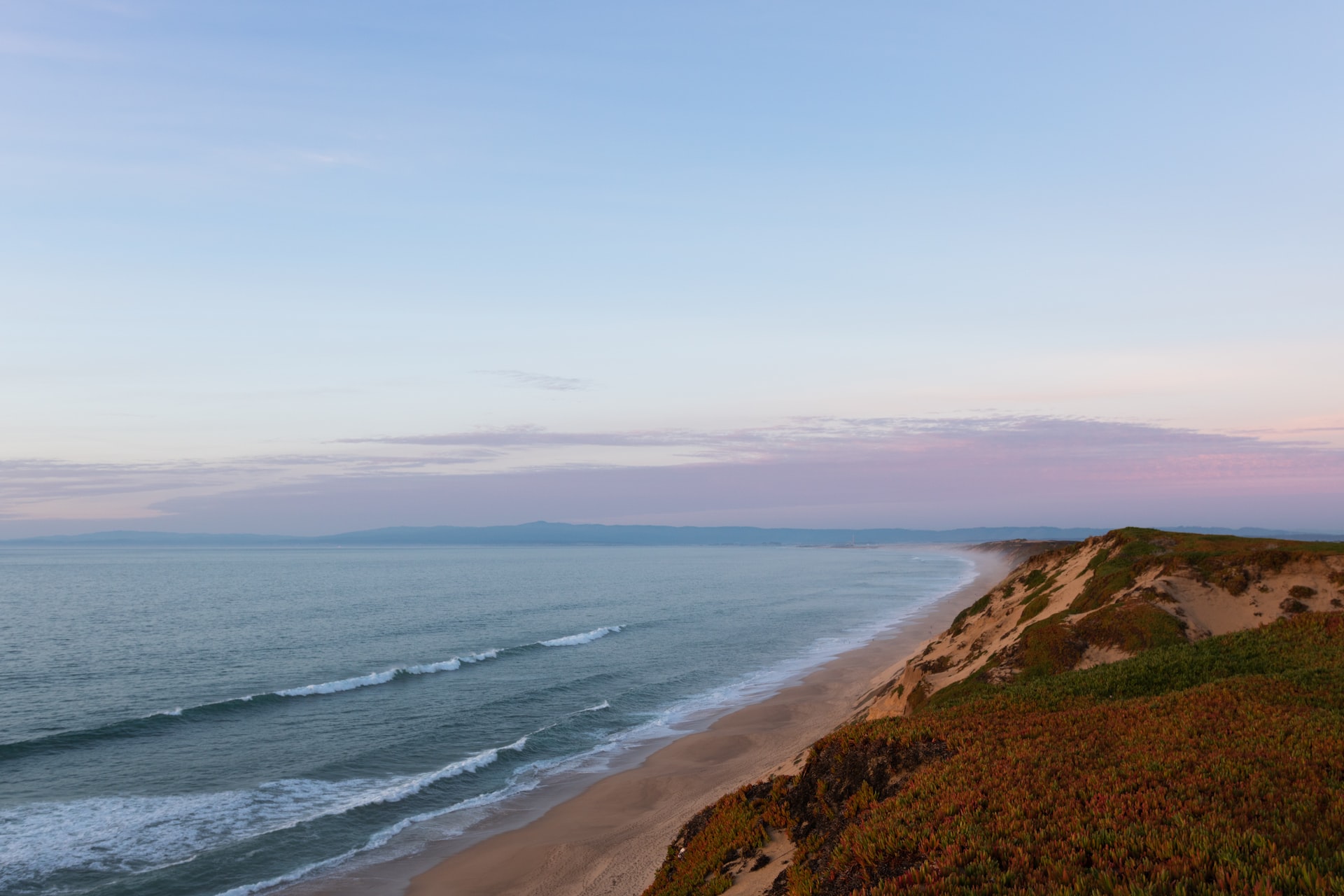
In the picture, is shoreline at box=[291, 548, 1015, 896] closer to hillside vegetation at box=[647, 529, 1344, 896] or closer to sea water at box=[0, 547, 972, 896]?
sea water at box=[0, 547, 972, 896]

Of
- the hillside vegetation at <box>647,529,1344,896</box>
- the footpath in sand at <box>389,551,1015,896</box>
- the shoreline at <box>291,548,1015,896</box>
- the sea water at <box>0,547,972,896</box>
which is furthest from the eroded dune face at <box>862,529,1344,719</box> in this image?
the sea water at <box>0,547,972,896</box>

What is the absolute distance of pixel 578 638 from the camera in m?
64.8

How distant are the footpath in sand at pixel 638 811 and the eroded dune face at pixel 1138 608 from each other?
194 inches

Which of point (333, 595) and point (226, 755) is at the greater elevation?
point (226, 755)

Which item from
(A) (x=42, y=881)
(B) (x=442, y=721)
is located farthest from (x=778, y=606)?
(A) (x=42, y=881)

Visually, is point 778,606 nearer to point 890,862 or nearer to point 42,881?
point 42,881

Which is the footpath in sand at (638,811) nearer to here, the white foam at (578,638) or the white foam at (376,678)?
the white foam at (376,678)

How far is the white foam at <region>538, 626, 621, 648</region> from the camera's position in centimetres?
6154

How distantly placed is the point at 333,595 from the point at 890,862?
110443mm

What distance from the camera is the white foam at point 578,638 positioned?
202 ft

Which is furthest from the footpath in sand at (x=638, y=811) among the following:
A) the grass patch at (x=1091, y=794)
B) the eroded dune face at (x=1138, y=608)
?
the grass patch at (x=1091, y=794)

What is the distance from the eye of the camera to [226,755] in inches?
1272

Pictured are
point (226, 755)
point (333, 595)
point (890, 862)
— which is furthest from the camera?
point (333, 595)

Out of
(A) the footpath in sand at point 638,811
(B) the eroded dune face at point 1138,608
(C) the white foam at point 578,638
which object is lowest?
(C) the white foam at point 578,638
